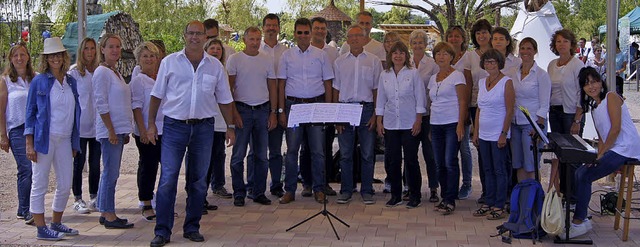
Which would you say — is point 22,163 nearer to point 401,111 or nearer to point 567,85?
point 401,111

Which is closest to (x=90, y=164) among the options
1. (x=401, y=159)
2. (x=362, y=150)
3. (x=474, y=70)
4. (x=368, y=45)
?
(x=362, y=150)

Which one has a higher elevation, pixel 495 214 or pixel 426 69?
pixel 426 69

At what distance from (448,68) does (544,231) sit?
1950 millimetres

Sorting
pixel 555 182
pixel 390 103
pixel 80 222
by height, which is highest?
pixel 390 103

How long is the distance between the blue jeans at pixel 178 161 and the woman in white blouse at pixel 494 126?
97.5 inches

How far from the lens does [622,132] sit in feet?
23.0

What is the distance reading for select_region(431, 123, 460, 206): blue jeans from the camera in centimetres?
815

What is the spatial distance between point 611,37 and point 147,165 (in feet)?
16.2

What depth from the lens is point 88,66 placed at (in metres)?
7.91

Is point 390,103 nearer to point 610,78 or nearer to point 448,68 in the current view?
point 448,68

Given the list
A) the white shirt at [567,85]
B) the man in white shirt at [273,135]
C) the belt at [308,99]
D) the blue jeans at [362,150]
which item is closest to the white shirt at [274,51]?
the man in white shirt at [273,135]

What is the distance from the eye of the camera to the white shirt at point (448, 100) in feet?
26.5

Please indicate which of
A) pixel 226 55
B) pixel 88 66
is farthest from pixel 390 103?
pixel 88 66

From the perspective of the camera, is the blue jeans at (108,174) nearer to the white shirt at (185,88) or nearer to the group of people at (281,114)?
the group of people at (281,114)
